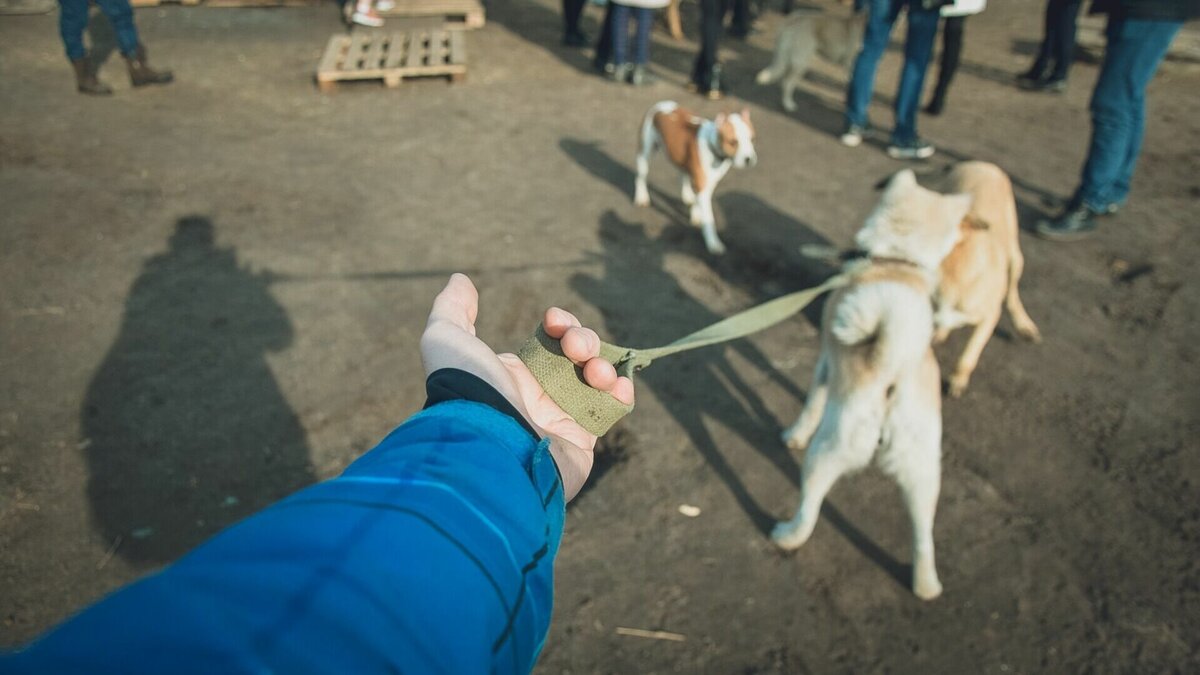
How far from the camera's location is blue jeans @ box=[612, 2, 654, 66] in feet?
24.8

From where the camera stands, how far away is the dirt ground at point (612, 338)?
9.21 feet

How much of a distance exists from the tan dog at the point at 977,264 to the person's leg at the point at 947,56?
12.1 ft

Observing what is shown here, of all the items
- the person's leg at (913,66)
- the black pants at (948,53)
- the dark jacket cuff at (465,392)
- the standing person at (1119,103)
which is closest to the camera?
the dark jacket cuff at (465,392)

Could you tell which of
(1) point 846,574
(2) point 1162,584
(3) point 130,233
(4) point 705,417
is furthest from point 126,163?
(2) point 1162,584

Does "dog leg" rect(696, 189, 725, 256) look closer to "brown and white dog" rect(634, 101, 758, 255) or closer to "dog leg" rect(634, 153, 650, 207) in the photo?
"brown and white dog" rect(634, 101, 758, 255)

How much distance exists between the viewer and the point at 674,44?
9734 millimetres

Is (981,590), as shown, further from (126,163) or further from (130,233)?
(126,163)

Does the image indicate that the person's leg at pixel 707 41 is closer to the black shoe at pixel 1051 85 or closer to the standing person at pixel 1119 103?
the standing person at pixel 1119 103

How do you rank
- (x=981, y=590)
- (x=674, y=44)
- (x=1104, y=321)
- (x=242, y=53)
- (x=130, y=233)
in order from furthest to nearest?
(x=674, y=44) < (x=242, y=53) < (x=130, y=233) < (x=1104, y=321) < (x=981, y=590)

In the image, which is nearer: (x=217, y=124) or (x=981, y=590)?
(x=981, y=590)

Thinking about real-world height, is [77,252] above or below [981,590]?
above

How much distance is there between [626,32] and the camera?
7727 mm

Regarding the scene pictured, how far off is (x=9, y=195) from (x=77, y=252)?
119 cm

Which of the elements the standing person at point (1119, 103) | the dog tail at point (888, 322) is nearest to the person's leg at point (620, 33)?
the standing person at point (1119, 103)
